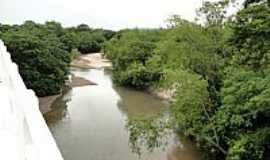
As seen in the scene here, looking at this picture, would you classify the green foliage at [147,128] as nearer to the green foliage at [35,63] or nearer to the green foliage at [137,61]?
the green foliage at [137,61]

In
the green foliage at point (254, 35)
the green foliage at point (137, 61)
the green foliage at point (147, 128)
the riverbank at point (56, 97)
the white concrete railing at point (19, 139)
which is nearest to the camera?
the white concrete railing at point (19, 139)

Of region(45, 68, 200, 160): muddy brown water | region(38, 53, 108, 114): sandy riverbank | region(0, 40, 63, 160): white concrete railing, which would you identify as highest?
region(0, 40, 63, 160): white concrete railing

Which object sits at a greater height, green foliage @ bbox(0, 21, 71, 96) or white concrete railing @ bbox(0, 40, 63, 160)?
white concrete railing @ bbox(0, 40, 63, 160)

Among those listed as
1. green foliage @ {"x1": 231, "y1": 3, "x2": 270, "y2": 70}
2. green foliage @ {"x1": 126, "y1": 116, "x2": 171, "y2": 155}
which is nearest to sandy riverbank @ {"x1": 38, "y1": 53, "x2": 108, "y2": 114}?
green foliage @ {"x1": 126, "y1": 116, "x2": 171, "y2": 155}

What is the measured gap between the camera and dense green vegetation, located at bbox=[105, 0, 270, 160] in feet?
32.9

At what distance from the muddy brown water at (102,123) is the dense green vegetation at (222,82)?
1.28m

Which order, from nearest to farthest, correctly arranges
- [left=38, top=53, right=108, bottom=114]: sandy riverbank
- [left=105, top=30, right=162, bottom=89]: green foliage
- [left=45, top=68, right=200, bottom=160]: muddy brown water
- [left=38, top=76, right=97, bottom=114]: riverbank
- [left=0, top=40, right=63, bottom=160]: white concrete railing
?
[left=0, top=40, right=63, bottom=160]: white concrete railing, [left=45, top=68, right=200, bottom=160]: muddy brown water, [left=38, top=76, right=97, bottom=114]: riverbank, [left=38, top=53, right=108, bottom=114]: sandy riverbank, [left=105, top=30, right=162, bottom=89]: green foliage

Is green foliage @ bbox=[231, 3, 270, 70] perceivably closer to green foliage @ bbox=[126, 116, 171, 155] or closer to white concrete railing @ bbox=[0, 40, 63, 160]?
green foliage @ bbox=[126, 116, 171, 155]

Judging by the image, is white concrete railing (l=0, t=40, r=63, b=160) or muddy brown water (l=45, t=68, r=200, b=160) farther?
muddy brown water (l=45, t=68, r=200, b=160)

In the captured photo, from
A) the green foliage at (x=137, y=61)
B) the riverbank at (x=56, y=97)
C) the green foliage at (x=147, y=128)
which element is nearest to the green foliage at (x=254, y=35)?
the green foliage at (x=147, y=128)

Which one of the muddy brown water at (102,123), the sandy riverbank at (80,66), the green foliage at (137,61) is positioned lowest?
the sandy riverbank at (80,66)

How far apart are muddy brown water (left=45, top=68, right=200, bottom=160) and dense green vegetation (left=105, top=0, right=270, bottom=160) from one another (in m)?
1.28

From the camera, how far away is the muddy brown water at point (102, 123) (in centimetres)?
Result: 1383

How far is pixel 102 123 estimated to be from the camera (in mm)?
17984
